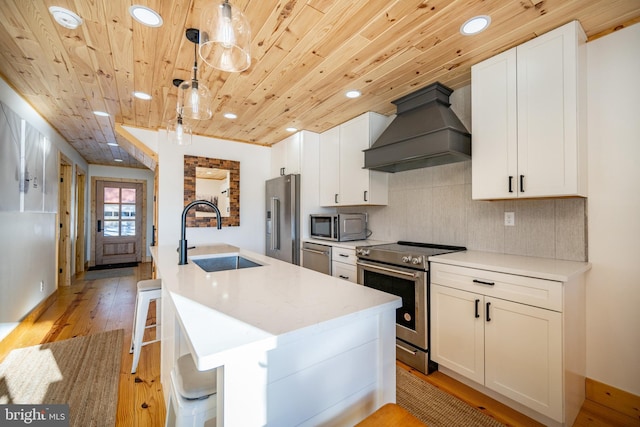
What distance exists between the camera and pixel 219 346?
0.71 metres

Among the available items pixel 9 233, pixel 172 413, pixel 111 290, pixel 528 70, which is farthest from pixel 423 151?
pixel 111 290

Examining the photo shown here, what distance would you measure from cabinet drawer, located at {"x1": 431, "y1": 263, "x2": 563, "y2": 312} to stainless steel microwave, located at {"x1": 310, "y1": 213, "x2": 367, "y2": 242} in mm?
1309

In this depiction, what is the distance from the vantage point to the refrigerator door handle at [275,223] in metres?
4.13

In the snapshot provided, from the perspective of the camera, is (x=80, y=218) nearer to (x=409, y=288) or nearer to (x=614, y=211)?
(x=409, y=288)

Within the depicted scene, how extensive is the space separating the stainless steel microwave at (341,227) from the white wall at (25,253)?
305 centimetres

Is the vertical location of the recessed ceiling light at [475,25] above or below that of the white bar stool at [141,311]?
above

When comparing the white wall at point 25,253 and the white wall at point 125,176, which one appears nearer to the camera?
the white wall at point 25,253

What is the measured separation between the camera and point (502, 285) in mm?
1789

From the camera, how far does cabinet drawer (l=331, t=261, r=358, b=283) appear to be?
293 cm

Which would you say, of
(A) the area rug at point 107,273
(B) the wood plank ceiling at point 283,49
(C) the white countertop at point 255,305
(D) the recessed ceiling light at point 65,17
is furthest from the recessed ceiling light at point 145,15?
(A) the area rug at point 107,273

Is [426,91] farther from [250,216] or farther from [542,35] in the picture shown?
[250,216]

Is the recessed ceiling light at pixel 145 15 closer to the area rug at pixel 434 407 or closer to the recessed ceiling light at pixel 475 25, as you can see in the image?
the recessed ceiling light at pixel 475 25

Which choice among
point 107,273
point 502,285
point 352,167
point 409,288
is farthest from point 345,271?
point 107,273

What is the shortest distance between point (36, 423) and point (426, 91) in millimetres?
3585
